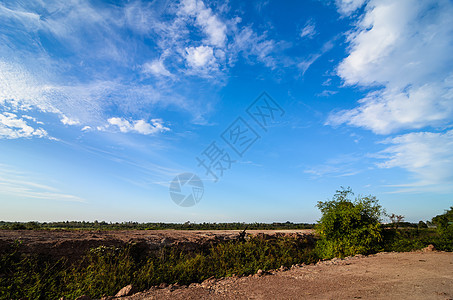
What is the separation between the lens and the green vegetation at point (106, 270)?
23.3ft

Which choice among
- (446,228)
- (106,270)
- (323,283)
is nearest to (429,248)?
(446,228)

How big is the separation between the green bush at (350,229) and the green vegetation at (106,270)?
358 centimetres

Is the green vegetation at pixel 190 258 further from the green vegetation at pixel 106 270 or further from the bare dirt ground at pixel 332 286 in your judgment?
the bare dirt ground at pixel 332 286

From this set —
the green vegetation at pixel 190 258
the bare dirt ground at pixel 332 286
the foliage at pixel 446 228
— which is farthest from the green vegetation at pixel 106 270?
the foliage at pixel 446 228

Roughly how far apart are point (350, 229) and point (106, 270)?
12914mm

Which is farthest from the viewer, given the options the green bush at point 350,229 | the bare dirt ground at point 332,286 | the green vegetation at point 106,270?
the green bush at point 350,229

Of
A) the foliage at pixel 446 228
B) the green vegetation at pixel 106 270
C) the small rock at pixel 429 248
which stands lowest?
the green vegetation at pixel 106 270

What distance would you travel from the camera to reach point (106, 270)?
8.12m

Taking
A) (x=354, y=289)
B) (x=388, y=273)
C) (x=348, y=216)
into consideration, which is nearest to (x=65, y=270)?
(x=354, y=289)

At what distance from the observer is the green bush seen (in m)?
A: 13.6

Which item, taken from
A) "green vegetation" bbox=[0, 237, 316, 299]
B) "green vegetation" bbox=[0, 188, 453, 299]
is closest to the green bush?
"green vegetation" bbox=[0, 188, 453, 299]

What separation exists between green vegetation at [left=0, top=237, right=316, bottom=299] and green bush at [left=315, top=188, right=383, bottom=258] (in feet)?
11.7

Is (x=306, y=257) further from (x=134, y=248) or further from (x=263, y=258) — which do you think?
(x=134, y=248)

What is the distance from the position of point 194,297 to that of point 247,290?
4.96 ft
